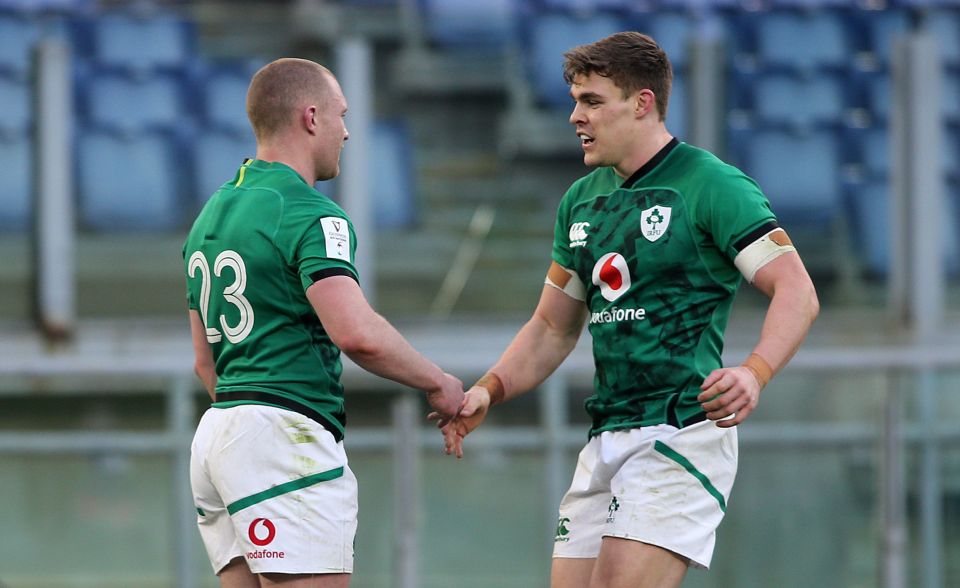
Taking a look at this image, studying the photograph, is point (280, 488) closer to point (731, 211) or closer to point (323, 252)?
point (323, 252)

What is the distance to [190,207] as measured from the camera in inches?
248

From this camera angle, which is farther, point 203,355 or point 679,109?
→ point 679,109

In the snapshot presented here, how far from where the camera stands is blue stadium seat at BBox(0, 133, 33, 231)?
6.06 metres

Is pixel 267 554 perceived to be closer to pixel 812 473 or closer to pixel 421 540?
pixel 421 540

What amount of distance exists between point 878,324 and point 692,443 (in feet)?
11.5

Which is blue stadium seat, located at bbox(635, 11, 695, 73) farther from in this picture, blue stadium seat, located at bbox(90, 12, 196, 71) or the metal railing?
blue stadium seat, located at bbox(90, 12, 196, 71)

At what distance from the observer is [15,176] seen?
608cm

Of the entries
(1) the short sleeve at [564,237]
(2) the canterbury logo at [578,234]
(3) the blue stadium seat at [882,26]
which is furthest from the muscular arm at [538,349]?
(3) the blue stadium seat at [882,26]

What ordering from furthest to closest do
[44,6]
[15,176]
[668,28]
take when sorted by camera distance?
[44,6] < [668,28] < [15,176]

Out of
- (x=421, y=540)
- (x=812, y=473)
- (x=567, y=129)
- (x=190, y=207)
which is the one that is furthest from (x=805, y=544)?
(x=190, y=207)

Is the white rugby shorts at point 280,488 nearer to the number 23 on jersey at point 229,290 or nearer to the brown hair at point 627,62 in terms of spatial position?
the number 23 on jersey at point 229,290

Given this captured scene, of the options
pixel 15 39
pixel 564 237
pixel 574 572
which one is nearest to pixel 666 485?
pixel 574 572

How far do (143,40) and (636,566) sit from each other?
5.72 m

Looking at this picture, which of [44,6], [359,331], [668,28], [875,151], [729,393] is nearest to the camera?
[729,393]
